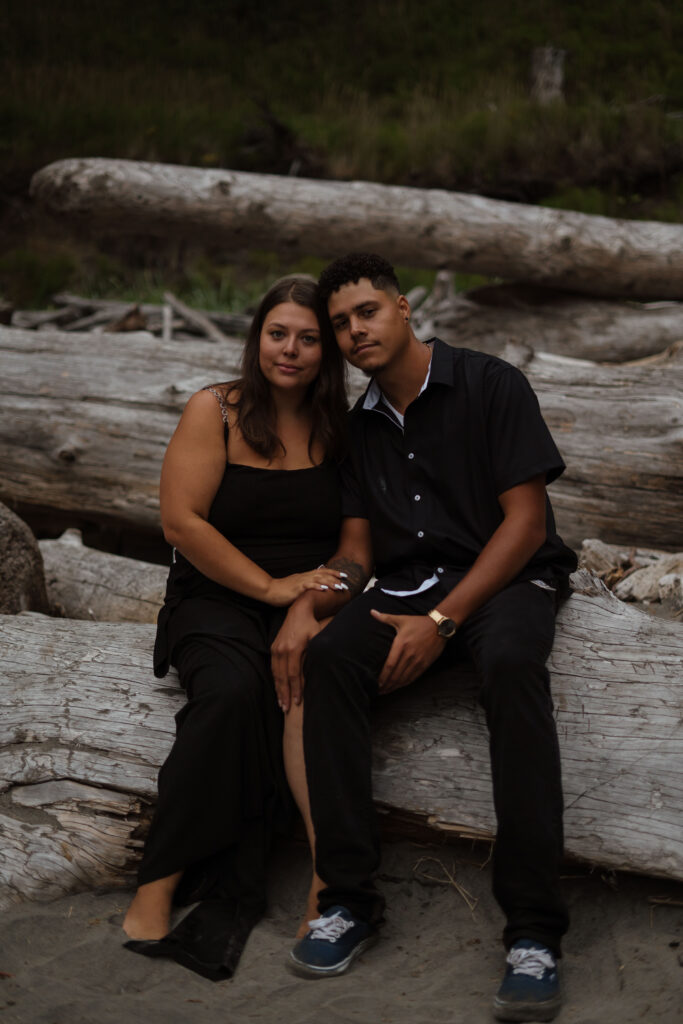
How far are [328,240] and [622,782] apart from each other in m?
4.99

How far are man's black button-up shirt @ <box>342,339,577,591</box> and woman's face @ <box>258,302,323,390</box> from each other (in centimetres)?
34

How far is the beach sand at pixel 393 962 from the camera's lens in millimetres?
2328

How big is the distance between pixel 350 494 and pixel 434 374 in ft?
1.70

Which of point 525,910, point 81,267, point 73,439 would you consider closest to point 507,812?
point 525,910

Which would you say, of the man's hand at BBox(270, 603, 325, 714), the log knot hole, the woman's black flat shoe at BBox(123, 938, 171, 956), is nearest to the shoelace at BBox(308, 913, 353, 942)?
the woman's black flat shoe at BBox(123, 938, 171, 956)

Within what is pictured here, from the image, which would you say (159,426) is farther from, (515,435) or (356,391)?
(515,435)

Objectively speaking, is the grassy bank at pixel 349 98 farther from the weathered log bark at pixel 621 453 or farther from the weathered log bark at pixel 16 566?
the weathered log bark at pixel 16 566

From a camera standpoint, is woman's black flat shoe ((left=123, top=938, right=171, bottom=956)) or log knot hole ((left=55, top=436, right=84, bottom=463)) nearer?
woman's black flat shoe ((left=123, top=938, right=171, bottom=956))

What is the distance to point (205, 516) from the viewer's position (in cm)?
321

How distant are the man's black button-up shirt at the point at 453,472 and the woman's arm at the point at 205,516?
0.92 feet

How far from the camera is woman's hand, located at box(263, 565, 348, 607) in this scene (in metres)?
3.08

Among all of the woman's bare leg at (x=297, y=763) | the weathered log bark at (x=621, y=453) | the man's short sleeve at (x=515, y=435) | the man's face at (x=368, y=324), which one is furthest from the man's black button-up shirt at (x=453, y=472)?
the weathered log bark at (x=621, y=453)

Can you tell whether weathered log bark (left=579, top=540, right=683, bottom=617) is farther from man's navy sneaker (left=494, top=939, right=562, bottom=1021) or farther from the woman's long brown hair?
man's navy sneaker (left=494, top=939, right=562, bottom=1021)

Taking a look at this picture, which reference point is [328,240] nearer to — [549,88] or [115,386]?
[115,386]
